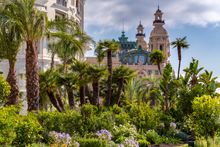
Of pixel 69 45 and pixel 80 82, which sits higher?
pixel 69 45

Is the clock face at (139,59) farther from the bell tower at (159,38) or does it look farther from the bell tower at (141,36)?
the bell tower at (141,36)

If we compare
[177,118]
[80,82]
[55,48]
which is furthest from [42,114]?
[177,118]

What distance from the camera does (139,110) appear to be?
31.1 metres

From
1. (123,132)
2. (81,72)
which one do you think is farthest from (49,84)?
(123,132)

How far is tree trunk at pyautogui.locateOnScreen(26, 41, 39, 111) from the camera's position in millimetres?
25578

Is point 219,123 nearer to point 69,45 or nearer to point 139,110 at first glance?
point 139,110

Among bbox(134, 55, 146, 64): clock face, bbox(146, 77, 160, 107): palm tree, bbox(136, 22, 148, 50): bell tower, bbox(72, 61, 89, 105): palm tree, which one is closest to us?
bbox(72, 61, 89, 105): palm tree

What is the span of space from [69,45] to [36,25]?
14.3 meters

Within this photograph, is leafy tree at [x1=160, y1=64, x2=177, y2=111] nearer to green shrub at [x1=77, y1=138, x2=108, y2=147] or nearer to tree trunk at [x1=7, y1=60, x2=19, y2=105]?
tree trunk at [x1=7, y1=60, x2=19, y2=105]

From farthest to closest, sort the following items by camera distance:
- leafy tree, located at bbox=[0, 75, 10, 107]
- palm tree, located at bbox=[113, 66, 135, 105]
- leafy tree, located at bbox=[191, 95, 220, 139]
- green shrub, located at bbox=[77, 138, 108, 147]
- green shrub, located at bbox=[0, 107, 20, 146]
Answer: palm tree, located at bbox=[113, 66, 135, 105]
leafy tree, located at bbox=[191, 95, 220, 139]
green shrub, located at bbox=[77, 138, 108, 147]
leafy tree, located at bbox=[0, 75, 10, 107]
green shrub, located at bbox=[0, 107, 20, 146]

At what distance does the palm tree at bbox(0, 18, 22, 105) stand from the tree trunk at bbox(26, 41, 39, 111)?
30.3 inches

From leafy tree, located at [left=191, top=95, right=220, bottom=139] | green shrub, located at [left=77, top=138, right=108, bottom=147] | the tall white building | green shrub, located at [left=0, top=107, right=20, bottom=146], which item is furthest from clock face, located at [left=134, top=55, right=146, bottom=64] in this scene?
green shrub, located at [left=0, top=107, right=20, bottom=146]

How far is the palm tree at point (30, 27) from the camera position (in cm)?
2519

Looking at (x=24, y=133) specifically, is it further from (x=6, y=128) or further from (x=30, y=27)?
(x=30, y=27)
